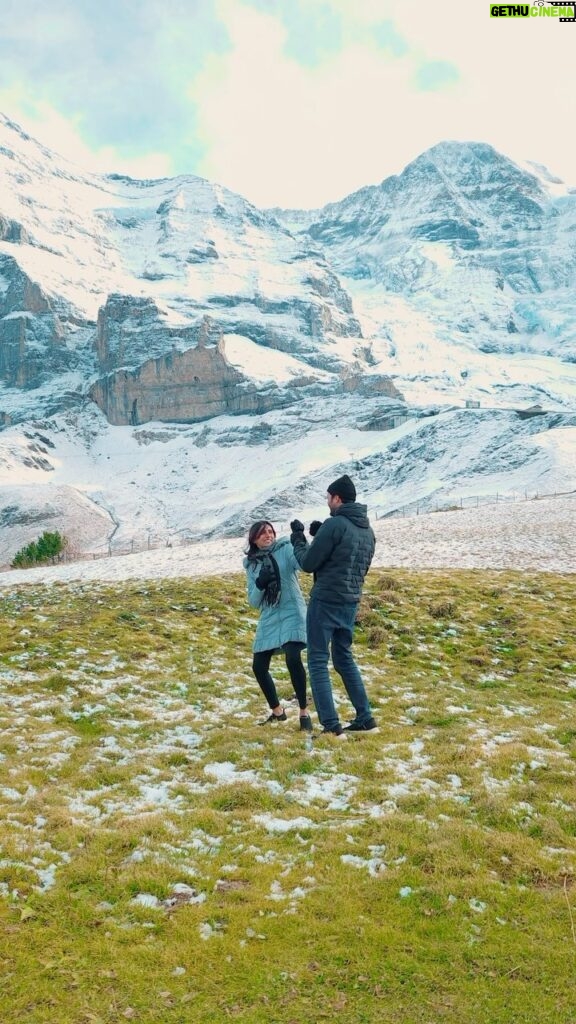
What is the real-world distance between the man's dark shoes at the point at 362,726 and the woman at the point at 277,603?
616 millimetres

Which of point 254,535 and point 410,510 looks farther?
point 410,510

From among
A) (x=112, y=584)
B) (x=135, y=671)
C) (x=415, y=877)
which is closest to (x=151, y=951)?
(x=415, y=877)

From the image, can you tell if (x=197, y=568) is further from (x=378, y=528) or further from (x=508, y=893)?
(x=508, y=893)

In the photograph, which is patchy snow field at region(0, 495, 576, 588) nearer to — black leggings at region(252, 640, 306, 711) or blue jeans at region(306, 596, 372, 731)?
black leggings at region(252, 640, 306, 711)

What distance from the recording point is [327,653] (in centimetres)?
1043

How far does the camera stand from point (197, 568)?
32.5 m

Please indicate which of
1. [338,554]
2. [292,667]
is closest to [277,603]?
[292,667]

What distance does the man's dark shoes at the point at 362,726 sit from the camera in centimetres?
1054

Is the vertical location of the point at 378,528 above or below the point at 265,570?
below

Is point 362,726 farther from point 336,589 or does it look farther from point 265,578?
point 265,578

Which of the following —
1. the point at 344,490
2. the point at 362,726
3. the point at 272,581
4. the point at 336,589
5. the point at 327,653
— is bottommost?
the point at 362,726

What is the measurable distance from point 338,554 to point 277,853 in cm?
428

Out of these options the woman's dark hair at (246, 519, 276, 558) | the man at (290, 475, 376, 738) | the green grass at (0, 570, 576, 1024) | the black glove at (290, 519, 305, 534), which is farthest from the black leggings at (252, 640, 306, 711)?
the black glove at (290, 519, 305, 534)

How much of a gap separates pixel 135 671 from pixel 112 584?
13116 millimetres
